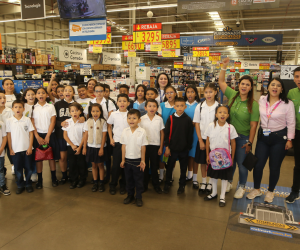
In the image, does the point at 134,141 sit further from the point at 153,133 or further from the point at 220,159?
the point at 220,159

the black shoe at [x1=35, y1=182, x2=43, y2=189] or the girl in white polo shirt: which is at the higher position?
the girl in white polo shirt

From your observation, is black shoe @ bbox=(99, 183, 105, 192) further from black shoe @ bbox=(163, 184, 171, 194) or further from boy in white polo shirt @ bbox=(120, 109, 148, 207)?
black shoe @ bbox=(163, 184, 171, 194)

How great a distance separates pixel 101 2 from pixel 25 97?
127 inches

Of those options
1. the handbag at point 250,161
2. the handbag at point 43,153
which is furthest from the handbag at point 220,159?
the handbag at point 43,153

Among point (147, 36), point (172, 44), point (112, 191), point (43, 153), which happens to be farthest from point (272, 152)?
point (172, 44)

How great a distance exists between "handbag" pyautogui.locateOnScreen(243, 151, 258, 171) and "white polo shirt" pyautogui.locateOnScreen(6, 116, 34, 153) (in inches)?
117

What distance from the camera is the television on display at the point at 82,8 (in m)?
5.46

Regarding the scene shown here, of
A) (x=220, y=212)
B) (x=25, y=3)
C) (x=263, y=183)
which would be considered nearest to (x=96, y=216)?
(x=220, y=212)

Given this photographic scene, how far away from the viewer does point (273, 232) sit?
8.00ft

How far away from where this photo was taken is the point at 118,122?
3191 mm

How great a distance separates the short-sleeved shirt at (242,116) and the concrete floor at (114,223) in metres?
1.00

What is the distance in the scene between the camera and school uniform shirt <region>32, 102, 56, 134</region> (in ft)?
11.0

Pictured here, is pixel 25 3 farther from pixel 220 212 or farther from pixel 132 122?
pixel 220 212

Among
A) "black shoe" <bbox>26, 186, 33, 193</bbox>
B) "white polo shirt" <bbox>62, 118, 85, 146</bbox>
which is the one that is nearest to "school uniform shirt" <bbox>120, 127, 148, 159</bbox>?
"white polo shirt" <bbox>62, 118, 85, 146</bbox>
